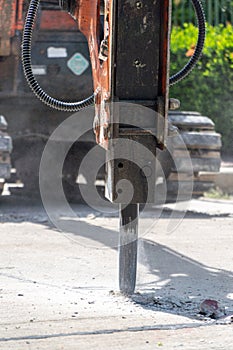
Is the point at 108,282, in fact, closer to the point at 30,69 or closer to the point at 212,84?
the point at 30,69

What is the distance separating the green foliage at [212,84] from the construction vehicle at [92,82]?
3.31 meters

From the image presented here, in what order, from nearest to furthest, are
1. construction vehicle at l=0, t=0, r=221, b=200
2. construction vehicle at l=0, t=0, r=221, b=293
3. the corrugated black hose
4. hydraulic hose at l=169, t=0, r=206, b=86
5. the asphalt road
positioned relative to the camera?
1. the asphalt road
2. construction vehicle at l=0, t=0, r=221, b=293
3. the corrugated black hose
4. hydraulic hose at l=169, t=0, r=206, b=86
5. construction vehicle at l=0, t=0, r=221, b=200

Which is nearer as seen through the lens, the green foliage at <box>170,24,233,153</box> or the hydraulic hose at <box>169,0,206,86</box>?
the hydraulic hose at <box>169,0,206,86</box>

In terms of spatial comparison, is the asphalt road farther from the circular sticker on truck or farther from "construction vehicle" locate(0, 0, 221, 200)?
the circular sticker on truck

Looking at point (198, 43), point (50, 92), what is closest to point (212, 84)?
point (50, 92)

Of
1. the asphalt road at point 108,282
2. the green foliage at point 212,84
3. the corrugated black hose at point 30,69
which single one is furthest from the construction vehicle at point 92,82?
the green foliage at point 212,84

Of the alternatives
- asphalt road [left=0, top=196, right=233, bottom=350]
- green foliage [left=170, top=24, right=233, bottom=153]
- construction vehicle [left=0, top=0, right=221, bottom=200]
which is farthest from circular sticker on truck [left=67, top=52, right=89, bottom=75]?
green foliage [left=170, top=24, right=233, bottom=153]

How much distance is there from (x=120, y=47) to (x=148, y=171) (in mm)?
763

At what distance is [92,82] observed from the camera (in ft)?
32.9

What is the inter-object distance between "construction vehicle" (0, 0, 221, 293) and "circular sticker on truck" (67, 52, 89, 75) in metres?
0.01

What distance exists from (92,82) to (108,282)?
13.4 ft

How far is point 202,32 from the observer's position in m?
6.36

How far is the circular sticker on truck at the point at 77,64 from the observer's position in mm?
10039

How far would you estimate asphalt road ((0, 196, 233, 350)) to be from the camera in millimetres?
4887
